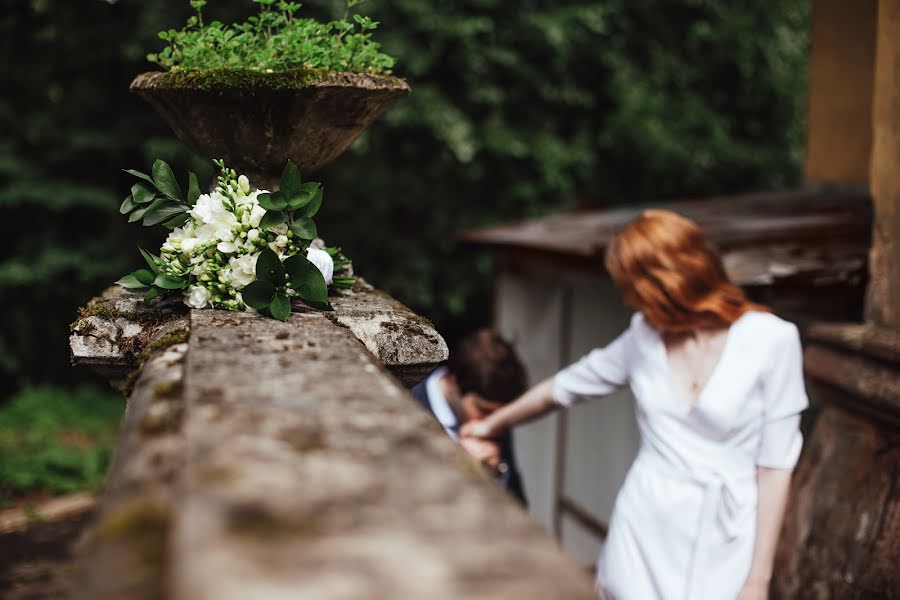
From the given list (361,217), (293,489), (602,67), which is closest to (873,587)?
(293,489)

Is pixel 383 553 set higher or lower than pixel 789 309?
higher

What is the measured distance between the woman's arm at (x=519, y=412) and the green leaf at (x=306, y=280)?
1.29m

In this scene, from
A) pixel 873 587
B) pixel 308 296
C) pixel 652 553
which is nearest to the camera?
pixel 308 296

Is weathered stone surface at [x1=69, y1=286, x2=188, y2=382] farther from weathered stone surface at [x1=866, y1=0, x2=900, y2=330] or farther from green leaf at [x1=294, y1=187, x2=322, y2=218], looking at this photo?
weathered stone surface at [x1=866, y1=0, x2=900, y2=330]

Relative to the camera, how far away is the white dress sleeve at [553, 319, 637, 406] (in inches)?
117

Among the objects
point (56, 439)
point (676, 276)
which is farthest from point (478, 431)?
point (56, 439)

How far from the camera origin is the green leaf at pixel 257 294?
1919mm

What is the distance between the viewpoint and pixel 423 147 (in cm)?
974

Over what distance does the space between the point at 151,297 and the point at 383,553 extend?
135 centimetres

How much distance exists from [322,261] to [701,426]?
1217mm

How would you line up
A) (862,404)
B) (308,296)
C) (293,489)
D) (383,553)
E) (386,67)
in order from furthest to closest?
(862,404) < (386,67) < (308,296) < (293,489) < (383,553)

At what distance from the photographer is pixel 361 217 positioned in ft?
31.9

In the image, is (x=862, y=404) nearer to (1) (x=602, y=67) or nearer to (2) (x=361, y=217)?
(2) (x=361, y=217)

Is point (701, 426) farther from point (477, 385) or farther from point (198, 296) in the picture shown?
point (198, 296)
